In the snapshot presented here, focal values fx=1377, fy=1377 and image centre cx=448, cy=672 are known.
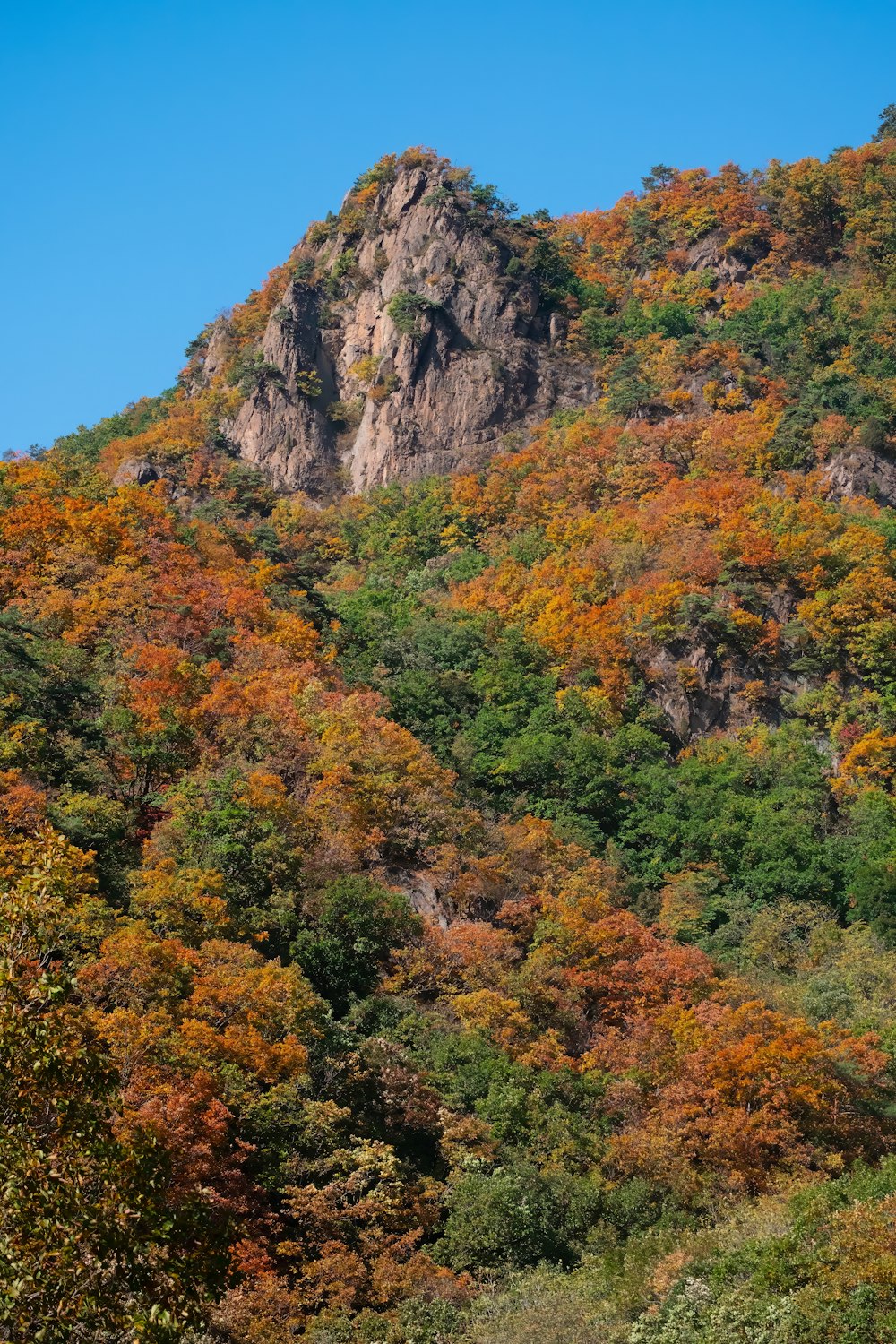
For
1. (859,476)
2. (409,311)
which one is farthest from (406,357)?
(859,476)

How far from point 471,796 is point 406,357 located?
110 ft

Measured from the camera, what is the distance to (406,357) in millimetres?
73062

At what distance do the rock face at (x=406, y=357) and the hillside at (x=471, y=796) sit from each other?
0.26m

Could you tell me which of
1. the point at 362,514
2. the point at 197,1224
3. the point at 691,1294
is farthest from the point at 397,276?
the point at 197,1224

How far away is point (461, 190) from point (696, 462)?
93.6 ft

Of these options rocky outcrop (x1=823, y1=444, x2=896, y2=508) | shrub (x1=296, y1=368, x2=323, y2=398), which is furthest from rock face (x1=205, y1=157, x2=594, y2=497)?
rocky outcrop (x1=823, y1=444, x2=896, y2=508)

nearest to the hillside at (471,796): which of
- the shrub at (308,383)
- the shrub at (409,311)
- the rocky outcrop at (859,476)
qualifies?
the shrub at (308,383)

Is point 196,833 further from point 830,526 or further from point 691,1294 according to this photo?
point 830,526

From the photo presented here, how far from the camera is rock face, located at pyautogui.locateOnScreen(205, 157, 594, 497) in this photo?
238 feet

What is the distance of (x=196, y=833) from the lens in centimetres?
3406

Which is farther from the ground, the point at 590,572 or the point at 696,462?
the point at 696,462

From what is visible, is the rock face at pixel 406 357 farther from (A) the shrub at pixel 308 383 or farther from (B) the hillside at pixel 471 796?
(B) the hillside at pixel 471 796

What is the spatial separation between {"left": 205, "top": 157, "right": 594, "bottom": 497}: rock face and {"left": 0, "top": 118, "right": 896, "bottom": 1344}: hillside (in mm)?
256

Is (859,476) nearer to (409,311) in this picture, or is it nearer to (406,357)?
(406,357)
